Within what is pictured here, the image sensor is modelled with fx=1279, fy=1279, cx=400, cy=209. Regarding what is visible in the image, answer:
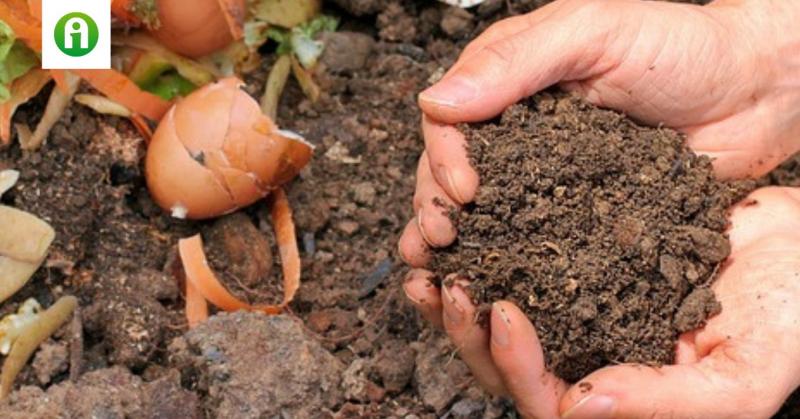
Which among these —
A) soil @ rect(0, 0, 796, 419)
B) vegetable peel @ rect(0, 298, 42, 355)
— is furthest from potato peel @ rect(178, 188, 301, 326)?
vegetable peel @ rect(0, 298, 42, 355)

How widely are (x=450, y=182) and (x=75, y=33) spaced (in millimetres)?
815

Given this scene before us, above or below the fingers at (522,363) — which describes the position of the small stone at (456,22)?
above

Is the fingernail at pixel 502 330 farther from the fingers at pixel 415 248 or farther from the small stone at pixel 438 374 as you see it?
the small stone at pixel 438 374

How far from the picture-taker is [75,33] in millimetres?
2314

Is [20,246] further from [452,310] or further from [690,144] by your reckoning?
[690,144]

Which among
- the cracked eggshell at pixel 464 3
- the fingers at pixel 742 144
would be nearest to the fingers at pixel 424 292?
the fingers at pixel 742 144

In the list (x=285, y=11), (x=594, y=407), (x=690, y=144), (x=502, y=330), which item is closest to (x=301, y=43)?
(x=285, y=11)

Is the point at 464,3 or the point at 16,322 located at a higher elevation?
the point at 464,3

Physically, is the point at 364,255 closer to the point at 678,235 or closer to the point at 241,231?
the point at 241,231

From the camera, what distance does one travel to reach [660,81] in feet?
7.00

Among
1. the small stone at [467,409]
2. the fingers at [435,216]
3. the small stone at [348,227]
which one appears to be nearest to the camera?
the fingers at [435,216]

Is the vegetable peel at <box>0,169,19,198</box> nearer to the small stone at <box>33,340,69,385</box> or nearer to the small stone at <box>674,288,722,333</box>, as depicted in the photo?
the small stone at <box>33,340,69,385</box>

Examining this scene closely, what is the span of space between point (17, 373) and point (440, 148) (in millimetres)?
853

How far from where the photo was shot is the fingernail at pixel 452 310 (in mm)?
1938
